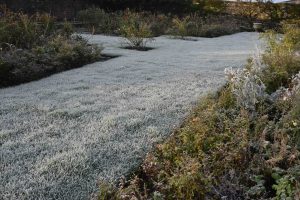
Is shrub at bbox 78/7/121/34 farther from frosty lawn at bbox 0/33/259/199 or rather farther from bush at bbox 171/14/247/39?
frosty lawn at bbox 0/33/259/199

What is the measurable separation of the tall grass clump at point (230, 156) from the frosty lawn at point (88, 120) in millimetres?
227

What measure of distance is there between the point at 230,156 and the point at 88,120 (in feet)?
4.99

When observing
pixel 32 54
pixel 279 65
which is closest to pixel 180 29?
pixel 32 54

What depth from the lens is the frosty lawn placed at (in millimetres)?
2830

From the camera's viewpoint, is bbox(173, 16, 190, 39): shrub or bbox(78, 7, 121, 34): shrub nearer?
bbox(173, 16, 190, 39): shrub

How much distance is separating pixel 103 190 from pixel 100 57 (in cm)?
563

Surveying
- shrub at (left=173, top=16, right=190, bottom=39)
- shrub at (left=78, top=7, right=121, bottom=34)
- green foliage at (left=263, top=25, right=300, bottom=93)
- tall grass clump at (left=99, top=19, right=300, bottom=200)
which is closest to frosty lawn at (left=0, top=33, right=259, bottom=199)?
tall grass clump at (left=99, top=19, right=300, bottom=200)

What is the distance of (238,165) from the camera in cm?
300

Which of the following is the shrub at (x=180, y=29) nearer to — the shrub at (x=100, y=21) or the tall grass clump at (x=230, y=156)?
the shrub at (x=100, y=21)

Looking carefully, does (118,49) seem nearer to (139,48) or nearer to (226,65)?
(139,48)

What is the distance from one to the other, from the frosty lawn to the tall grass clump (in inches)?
8.9

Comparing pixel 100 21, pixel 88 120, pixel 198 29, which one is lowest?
pixel 88 120

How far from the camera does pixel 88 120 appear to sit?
3.98 metres

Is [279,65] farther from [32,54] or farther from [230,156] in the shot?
[32,54]
